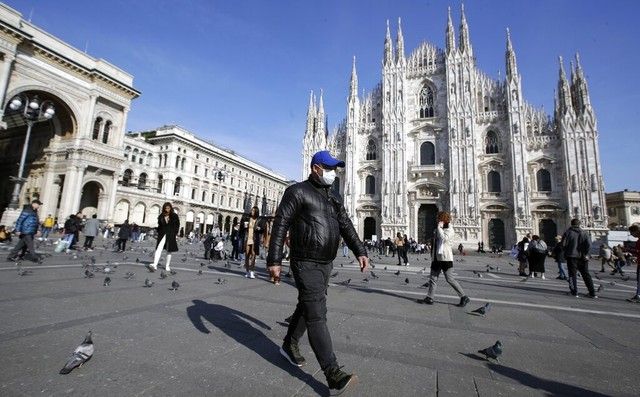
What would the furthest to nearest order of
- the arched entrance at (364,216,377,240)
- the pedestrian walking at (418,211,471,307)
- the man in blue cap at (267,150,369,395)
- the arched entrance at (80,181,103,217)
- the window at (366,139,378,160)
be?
the window at (366,139,378,160), the arched entrance at (364,216,377,240), the arched entrance at (80,181,103,217), the pedestrian walking at (418,211,471,307), the man in blue cap at (267,150,369,395)

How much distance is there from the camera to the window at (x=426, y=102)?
33.1 m

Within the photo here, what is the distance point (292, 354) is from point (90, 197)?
3325 cm

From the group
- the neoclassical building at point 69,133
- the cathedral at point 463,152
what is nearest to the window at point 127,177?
the neoclassical building at point 69,133

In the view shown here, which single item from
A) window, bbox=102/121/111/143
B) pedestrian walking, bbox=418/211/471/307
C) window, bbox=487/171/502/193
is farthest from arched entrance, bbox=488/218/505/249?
Result: window, bbox=102/121/111/143

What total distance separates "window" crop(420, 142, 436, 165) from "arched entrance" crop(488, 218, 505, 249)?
25.9ft

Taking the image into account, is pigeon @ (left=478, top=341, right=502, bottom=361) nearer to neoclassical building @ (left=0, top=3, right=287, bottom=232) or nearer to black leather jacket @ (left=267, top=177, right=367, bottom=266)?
black leather jacket @ (left=267, top=177, right=367, bottom=266)

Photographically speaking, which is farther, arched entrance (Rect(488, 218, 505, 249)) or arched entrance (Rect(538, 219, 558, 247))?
arched entrance (Rect(488, 218, 505, 249))

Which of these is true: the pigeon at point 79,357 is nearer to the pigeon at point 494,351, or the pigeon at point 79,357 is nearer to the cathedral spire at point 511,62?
the pigeon at point 494,351

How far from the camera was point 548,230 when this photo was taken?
2761cm

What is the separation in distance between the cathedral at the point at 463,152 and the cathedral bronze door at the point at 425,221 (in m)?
0.10

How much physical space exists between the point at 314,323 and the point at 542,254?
36.6ft

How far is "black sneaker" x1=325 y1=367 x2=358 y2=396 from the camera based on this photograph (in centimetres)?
193

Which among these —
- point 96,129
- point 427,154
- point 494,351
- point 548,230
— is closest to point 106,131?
point 96,129

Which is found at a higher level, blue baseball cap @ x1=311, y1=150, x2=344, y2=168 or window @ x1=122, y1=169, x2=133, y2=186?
window @ x1=122, y1=169, x2=133, y2=186
